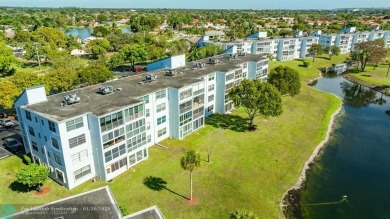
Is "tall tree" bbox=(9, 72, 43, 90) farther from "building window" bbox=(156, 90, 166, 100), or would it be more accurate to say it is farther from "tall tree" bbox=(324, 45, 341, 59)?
"tall tree" bbox=(324, 45, 341, 59)

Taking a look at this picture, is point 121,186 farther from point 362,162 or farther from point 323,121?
point 323,121

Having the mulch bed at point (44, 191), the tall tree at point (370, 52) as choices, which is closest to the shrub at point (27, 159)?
the mulch bed at point (44, 191)

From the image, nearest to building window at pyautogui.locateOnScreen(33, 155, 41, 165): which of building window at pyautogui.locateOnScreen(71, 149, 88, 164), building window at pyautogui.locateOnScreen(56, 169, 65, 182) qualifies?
building window at pyautogui.locateOnScreen(56, 169, 65, 182)

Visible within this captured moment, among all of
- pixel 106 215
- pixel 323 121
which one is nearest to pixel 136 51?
pixel 323 121

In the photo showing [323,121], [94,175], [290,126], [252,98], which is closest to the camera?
[94,175]

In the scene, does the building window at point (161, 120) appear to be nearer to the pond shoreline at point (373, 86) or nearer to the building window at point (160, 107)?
the building window at point (160, 107)

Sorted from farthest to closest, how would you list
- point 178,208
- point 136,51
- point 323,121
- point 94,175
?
point 136,51
point 323,121
point 94,175
point 178,208
